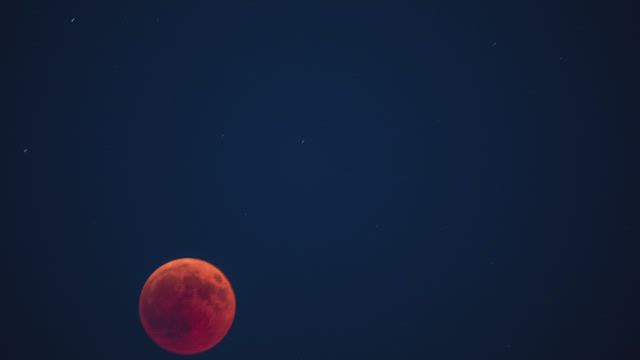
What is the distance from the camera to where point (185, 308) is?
29.5ft

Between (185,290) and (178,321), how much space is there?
62cm

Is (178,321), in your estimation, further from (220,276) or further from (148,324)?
(220,276)

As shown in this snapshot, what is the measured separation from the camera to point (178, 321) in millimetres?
8875

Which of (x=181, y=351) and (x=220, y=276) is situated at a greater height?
(x=220, y=276)

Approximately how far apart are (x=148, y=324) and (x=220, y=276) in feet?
5.80

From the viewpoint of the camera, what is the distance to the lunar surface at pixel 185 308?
351 inches

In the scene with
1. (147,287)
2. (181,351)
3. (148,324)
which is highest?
(147,287)

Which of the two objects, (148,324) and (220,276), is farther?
(220,276)

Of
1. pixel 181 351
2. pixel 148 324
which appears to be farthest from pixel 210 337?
pixel 148 324

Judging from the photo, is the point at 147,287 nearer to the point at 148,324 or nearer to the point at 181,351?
the point at 148,324

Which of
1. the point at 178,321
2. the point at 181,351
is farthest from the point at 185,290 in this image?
the point at 181,351

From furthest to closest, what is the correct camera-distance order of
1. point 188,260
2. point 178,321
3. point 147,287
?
point 188,260
point 147,287
point 178,321

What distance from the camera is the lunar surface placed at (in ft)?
29.3

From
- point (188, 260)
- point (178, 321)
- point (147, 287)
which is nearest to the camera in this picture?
point (178, 321)
